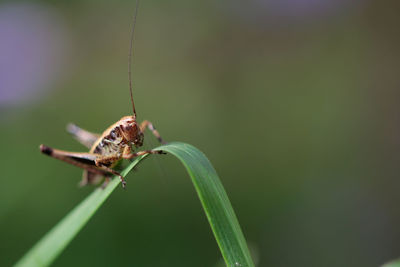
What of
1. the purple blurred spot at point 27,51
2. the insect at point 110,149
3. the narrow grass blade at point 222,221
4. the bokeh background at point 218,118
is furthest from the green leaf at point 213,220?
the purple blurred spot at point 27,51

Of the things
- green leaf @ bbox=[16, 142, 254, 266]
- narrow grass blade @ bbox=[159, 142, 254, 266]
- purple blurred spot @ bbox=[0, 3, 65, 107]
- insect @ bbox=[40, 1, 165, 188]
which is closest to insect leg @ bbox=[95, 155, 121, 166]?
insect @ bbox=[40, 1, 165, 188]

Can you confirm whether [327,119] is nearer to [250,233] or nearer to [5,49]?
[250,233]

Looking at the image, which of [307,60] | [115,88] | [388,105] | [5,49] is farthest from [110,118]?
[388,105]

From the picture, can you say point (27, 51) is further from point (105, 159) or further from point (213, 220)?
point (213, 220)

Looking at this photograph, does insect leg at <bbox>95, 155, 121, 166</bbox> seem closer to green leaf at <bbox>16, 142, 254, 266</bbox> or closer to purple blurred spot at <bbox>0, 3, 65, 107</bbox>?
green leaf at <bbox>16, 142, 254, 266</bbox>

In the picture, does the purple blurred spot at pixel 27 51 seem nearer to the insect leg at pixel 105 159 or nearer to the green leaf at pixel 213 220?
the insect leg at pixel 105 159
